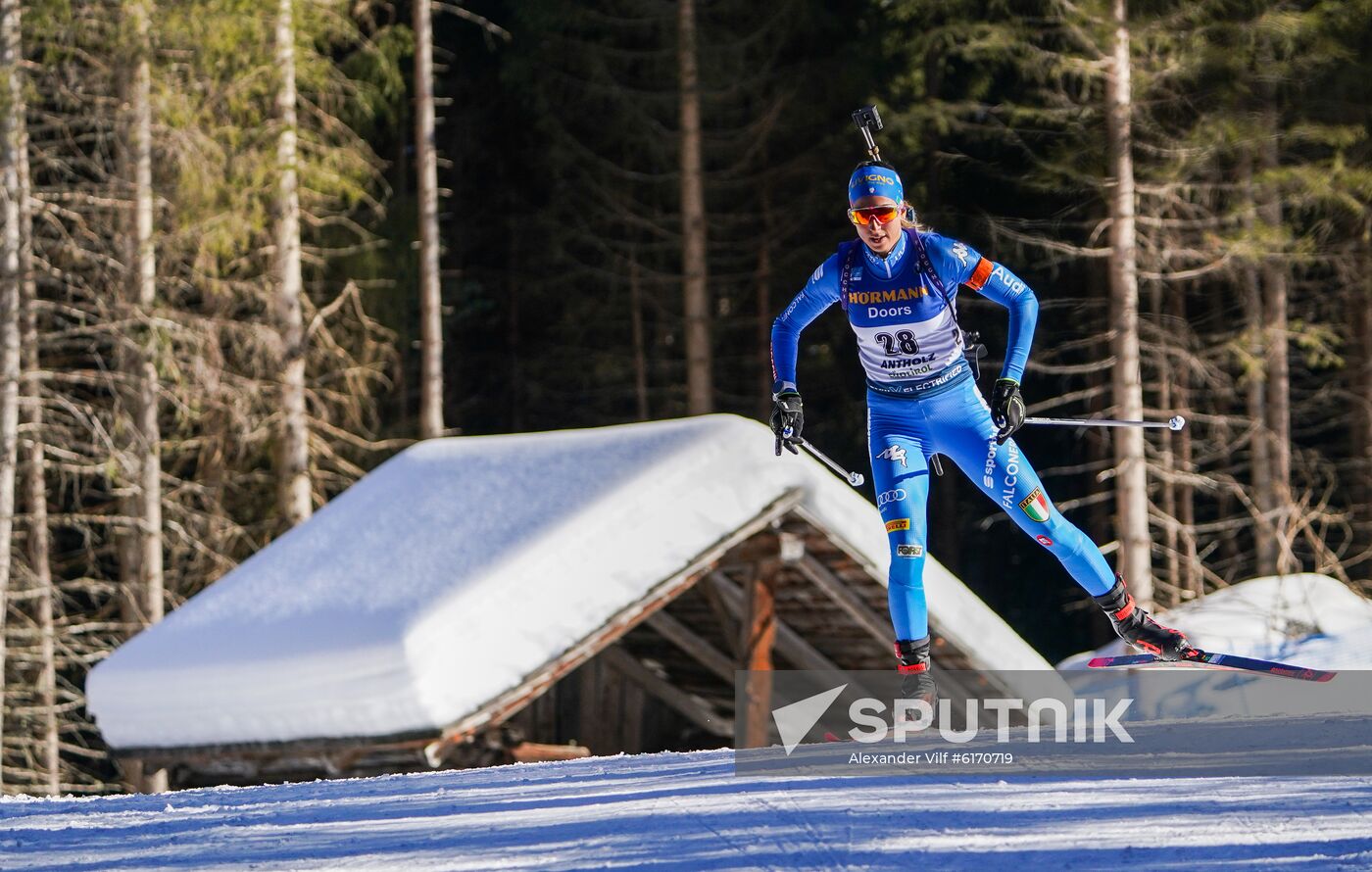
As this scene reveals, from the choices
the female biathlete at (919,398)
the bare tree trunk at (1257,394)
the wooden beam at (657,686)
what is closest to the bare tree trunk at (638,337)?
the bare tree trunk at (1257,394)

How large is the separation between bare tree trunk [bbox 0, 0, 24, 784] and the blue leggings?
11737 mm

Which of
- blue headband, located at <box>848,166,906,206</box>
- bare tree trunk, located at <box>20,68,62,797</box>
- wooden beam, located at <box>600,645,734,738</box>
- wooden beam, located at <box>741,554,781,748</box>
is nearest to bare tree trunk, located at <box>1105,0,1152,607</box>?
wooden beam, located at <box>600,645,734,738</box>

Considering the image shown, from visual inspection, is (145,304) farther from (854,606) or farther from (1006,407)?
(1006,407)

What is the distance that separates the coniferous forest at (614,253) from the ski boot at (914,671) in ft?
28.4

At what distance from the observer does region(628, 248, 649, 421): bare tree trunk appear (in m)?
26.8

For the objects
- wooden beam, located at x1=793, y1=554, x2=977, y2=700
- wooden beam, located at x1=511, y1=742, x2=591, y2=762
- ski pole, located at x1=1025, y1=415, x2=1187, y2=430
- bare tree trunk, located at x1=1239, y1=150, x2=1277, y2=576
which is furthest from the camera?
bare tree trunk, located at x1=1239, y1=150, x2=1277, y2=576

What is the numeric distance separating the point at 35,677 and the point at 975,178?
615 inches

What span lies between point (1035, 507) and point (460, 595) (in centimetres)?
437

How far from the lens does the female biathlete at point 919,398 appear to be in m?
6.56

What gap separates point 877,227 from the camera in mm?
6508

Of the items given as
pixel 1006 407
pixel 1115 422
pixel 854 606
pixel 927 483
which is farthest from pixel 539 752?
pixel 1006 407

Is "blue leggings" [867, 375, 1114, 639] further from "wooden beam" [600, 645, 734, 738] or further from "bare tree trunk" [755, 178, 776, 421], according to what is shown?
"bare tree trunk" [755, 178, 776, 421]

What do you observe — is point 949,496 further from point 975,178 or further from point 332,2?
point 332,2

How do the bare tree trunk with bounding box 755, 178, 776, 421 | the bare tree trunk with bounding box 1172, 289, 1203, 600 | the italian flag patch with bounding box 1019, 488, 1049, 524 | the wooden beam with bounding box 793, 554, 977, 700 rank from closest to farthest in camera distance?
the italian flag patch with bounding box 1019, 488, 1049, 524 < the wooden beam with bounding box 793, 554, 977, 700 < the bare tree trunk with bounding box 1172, 289, 1203, 600 < the bare tree trunk with bounding box 755, 178, 776, 421
